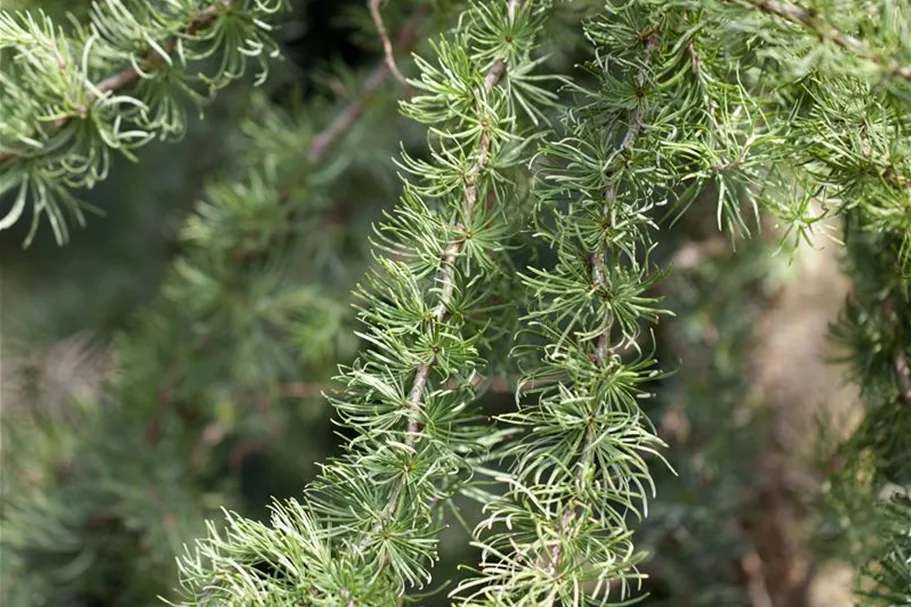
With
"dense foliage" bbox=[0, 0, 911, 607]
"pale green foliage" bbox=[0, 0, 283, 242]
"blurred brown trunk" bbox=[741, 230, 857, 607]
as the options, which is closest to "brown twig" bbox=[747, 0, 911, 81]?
"dense foliage" bbox=[0, 0, 911, 607]

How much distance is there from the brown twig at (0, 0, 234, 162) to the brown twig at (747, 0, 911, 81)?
0.17 meters

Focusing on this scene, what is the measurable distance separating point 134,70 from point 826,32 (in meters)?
0.21

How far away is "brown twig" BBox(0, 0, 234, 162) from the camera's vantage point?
→ 11.4 inches

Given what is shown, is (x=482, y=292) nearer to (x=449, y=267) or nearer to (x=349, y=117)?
(x=449, y=267)

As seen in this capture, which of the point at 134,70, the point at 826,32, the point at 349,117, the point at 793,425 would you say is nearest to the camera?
the point at 826,32

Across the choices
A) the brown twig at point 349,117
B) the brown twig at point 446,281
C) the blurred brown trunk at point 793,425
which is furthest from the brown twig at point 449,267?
the blurred brown trunk at point 793,425

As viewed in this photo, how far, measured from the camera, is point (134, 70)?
301 millimetres

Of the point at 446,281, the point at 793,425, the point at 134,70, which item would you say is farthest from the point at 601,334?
the point at 793,425

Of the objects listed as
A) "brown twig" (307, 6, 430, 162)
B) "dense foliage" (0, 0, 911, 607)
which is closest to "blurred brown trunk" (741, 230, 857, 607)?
"dense foliage" (0, 0, 911, 607)

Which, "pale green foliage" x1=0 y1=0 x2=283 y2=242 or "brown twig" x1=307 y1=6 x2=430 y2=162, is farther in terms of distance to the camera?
"brown twig" x1=307 y1=6 x2=430 y2=162

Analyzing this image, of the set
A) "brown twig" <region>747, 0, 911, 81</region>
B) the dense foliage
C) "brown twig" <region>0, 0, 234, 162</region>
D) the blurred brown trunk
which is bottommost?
the blurred brown trunk

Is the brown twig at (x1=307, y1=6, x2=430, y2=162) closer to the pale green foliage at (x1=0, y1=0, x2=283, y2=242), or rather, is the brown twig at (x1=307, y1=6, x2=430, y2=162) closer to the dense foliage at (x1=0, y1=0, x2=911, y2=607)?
the dense foliage at (x1=0, y1=0, x2=911, y2=607)

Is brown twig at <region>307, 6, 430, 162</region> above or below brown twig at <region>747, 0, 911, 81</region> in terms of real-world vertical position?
below

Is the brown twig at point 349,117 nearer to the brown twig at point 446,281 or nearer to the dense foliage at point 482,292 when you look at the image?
the dense foliage at point 482,292
